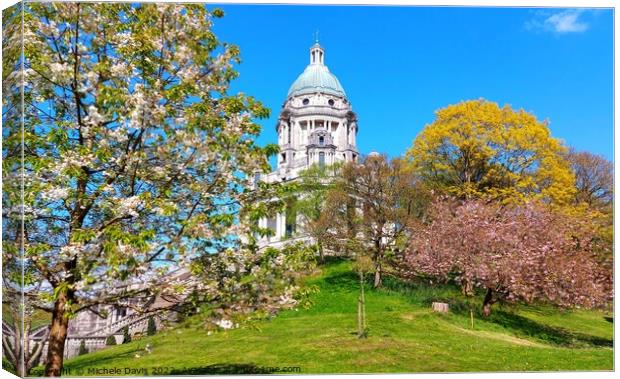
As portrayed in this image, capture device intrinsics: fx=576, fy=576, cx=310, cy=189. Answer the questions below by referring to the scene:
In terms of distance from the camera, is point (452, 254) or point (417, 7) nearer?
point (417, 7)

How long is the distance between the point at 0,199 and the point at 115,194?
2142mm

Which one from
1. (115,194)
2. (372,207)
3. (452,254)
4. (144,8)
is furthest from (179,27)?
(372,207)

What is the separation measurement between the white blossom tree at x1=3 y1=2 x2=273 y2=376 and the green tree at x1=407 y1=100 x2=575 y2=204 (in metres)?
7.43

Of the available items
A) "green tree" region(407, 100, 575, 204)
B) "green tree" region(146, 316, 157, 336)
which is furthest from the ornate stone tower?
"green tree" region(146, 316, 157, 336)

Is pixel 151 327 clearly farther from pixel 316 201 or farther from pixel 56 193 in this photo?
pixel 316 201

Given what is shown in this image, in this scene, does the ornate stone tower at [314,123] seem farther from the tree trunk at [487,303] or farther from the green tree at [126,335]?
the tree trunk at [487,303]

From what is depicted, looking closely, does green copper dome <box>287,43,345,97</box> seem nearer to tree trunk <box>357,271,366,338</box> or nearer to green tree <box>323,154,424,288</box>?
tree trunk <box>357,271,366,338</box>

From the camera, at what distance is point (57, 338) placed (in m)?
8.29

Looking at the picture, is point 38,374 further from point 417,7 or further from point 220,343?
point 417,7

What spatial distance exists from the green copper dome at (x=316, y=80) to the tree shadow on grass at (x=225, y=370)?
5448 mm

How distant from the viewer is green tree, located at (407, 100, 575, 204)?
50.0 ft

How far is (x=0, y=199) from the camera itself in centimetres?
885

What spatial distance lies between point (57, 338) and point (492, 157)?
13188 mm

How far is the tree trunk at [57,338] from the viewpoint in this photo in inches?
320
